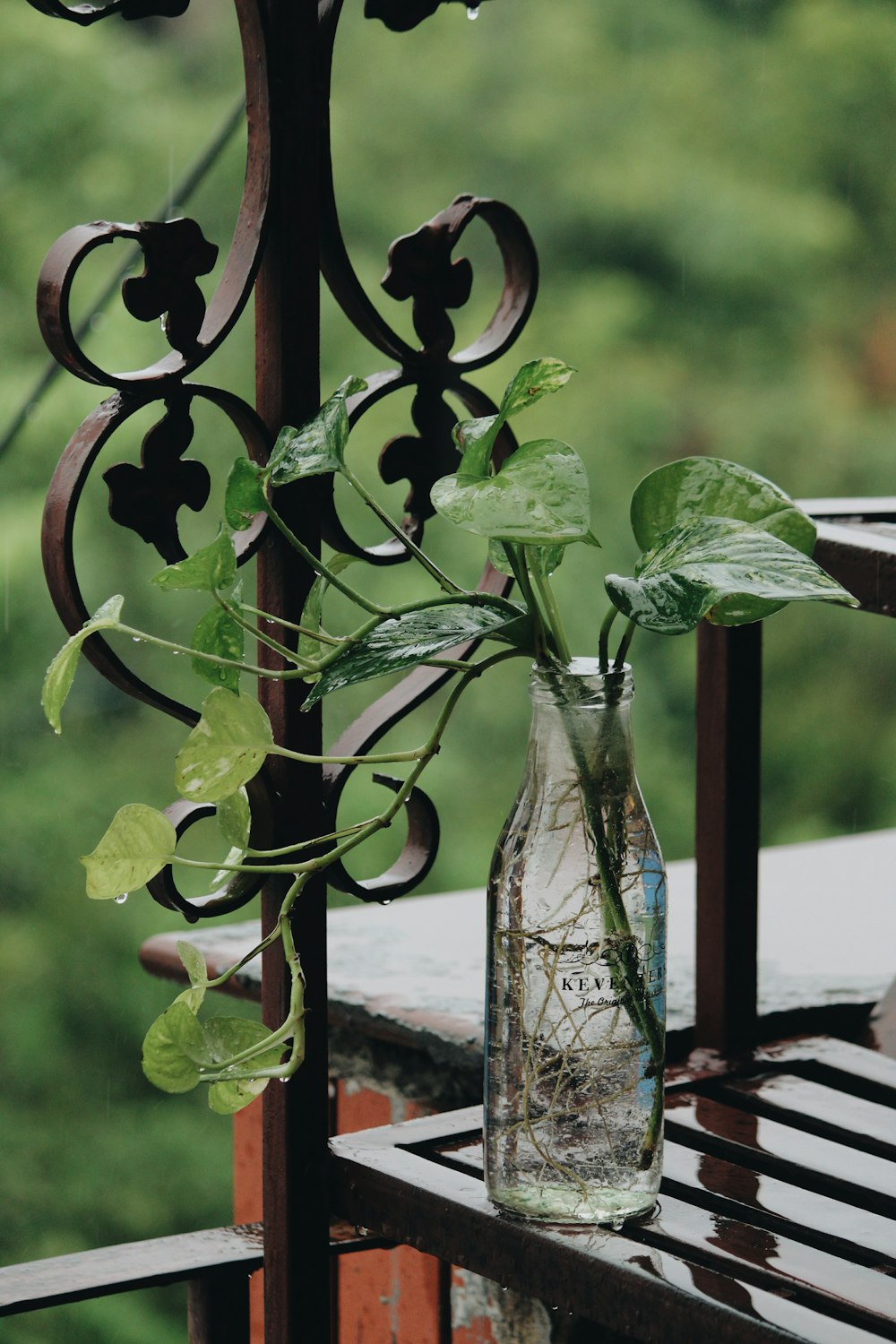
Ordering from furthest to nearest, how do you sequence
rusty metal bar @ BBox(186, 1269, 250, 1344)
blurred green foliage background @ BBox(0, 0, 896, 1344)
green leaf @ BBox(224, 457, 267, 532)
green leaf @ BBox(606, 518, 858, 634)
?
blurred green foliage background @ BBox(0, 0, 896, 1344), rusty metal bar @ BBox(186, 1269, 250, 1344), green leaf @ BBox(224, 457, 267, 532), green leaf @ BBox(606, 518, 858, 634)

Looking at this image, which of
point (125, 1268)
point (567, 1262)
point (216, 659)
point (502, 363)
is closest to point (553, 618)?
point (216, 659)

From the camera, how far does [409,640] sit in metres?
0.69

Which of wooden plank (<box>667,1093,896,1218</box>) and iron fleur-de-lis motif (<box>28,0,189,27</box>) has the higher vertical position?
iron fleur-de-lis motif (<box>28,0,189,27</box>)

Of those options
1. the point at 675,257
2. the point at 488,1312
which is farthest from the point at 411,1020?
the point at 675,257

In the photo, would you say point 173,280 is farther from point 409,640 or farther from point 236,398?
point 409,640

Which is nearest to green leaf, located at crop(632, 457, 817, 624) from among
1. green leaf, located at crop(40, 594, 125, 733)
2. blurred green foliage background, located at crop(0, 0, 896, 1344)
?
green leaf, located at crop(40, 594, 125, 733)

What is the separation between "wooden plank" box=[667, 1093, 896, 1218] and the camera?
0.79 m

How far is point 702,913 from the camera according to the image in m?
0.99

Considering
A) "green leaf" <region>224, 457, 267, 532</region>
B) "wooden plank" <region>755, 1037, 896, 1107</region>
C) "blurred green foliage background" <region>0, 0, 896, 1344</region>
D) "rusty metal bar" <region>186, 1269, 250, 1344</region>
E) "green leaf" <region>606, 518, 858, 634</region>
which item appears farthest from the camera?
"blurred green foliage background" <region>0, 0, 896, 1344</region>

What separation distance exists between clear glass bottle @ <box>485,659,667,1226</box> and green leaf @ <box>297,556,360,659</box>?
0.10 metres

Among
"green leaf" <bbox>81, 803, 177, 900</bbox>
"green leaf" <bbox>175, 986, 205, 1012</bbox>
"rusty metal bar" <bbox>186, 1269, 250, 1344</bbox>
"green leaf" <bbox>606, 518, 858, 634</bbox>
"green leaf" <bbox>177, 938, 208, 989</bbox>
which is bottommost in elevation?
"rusty metal bar" <bbox>186, 1269, 250, 1344</bbox>

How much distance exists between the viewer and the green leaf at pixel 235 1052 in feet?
2.34

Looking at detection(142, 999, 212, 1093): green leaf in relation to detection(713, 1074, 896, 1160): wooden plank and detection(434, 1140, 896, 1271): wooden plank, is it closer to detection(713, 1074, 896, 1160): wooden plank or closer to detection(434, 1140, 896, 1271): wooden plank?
detection(434, 1140, 896, 1271): wooden plank

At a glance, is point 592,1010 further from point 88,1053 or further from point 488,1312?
point 88,1053
